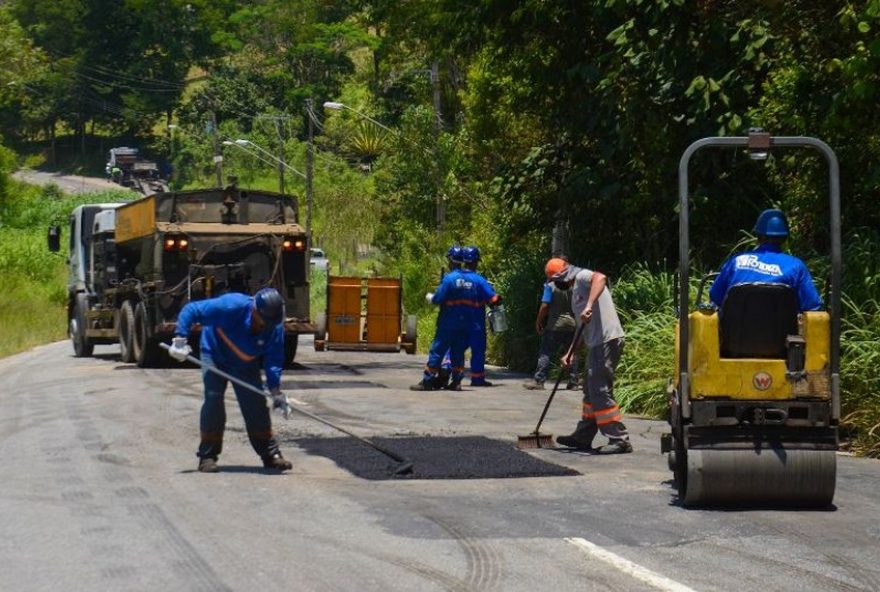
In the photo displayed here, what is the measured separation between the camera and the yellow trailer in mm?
26484

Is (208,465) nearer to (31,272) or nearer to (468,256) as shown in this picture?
(468,256)

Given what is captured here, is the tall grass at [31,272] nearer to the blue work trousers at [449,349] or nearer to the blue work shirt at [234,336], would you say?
the blue work trousers at [449,349]

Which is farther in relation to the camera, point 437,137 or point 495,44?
point 437,137

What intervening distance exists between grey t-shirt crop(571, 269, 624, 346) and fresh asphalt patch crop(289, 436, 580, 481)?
124 centimetres

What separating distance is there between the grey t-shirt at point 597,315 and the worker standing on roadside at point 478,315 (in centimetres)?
694

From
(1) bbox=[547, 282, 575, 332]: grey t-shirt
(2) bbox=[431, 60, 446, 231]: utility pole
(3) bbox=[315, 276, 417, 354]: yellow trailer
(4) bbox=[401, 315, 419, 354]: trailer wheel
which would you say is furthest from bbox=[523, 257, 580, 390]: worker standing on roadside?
(2) bbox=[431, 60, 446, 231]: utility pole

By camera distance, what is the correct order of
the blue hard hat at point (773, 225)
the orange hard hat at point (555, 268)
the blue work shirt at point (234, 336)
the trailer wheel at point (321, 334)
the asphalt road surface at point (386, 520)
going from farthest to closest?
the trailer wheel at point (321, 334), the orange hard hat at point (555, 268), the blue work shirt at point (234, 336), the blue hard hat at point (773, 225), the asphalt road surface at point (386, 520)

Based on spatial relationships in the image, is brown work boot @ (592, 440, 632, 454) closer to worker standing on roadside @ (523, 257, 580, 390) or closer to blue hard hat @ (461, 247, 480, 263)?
worker standing on roadside @ (523, 257, 580, 390)

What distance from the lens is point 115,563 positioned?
834 centimetres

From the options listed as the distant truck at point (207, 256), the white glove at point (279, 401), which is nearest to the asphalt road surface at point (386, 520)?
the white glove at point (279, 401)

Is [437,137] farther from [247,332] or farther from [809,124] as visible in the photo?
[247,332]

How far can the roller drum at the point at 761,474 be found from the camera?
1010 cm

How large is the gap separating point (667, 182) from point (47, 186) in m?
69.8

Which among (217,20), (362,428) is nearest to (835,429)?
(362,428)
